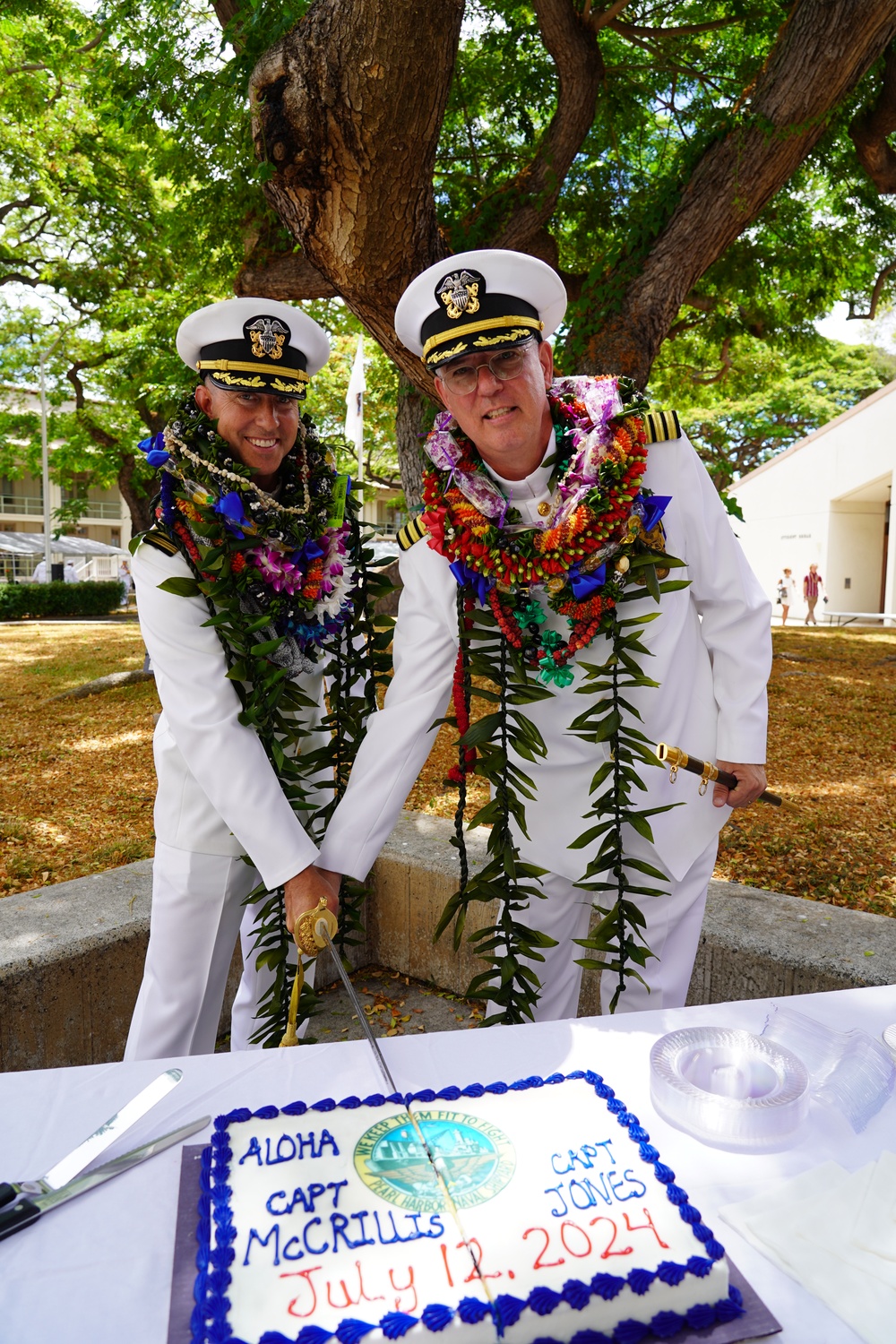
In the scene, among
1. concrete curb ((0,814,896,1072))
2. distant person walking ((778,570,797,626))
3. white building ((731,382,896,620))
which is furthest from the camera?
distant person walking ((778,570,797,626))

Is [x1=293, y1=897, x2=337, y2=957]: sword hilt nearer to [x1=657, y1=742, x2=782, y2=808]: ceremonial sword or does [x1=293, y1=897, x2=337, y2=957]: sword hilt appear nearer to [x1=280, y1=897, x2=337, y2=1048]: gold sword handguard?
[x1=280, y1=897, x2=337, y2=1048]: gold sword handguard

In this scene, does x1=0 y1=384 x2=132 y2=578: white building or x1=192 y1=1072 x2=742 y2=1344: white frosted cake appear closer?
x1=192 y1=1072 x2=742 y2=1344: white frosted cake

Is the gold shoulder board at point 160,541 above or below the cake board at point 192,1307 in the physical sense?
above

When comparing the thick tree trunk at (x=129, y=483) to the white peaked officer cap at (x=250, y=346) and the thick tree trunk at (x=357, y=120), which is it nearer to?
the thick tree trunk at (x=357, y=120)

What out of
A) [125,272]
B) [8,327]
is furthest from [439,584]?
[8,327]

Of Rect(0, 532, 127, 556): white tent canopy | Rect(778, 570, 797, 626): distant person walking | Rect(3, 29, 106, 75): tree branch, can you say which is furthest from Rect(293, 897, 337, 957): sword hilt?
Rect(0, 532, 127, 556): white tent canopy

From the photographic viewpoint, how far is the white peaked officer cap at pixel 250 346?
2.33 m

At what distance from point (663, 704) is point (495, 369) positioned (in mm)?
905

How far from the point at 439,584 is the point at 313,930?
915 millimetres

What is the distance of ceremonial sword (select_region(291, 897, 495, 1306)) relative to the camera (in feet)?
3.41

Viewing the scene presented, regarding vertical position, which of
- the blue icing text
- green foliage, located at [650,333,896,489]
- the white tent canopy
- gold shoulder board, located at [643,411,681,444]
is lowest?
the blue icing text

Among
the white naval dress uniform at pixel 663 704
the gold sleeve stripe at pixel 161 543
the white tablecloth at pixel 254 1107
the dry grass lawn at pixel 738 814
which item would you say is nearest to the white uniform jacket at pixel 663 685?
the white naval dress uniform at pixel 663 704

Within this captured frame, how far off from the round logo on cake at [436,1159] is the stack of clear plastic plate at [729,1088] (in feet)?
0.87

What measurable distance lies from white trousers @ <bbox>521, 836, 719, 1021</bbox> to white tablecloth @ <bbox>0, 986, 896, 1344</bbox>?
0.68 m
